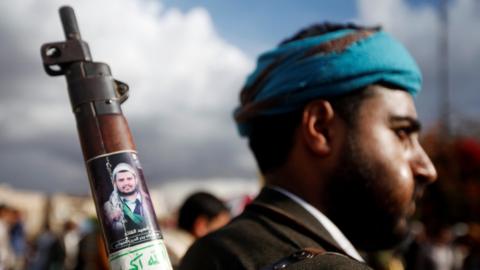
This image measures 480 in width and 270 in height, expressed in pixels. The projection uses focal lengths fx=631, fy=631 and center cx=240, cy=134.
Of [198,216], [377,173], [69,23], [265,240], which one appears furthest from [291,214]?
[198,216]

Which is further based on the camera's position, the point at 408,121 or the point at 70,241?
the point at 70,241

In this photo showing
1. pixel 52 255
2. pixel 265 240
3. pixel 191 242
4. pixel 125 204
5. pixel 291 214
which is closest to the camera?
pixel 125 204

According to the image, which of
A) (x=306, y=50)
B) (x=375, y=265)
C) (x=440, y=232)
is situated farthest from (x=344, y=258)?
(x=440, y=232)

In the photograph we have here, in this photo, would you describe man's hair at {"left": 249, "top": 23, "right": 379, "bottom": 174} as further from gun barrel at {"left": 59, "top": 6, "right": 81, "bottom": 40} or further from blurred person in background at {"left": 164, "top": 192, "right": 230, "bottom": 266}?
blurred person in background at {"left": 164, "top": 192, "right": 230, "bottom": 266}

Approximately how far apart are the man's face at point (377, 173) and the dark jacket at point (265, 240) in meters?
Result: 0.11

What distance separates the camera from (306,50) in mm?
1757

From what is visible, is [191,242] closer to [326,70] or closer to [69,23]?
[326,70]

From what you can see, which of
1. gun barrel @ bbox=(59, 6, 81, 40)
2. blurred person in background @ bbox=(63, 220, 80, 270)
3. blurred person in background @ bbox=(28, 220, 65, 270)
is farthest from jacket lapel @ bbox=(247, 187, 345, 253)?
blurred person in background @ bbox=(63, 220, 80, 270)

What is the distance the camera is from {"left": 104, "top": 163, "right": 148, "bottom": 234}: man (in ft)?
3.87

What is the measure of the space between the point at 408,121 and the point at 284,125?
34 centimetres

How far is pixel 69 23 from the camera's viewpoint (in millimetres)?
1292

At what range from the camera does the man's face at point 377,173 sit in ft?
5.42

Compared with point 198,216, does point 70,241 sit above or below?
above

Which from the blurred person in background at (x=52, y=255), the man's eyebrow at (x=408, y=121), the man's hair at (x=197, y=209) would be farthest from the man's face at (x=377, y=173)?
the blurred person in background at (x=52, y=255)
